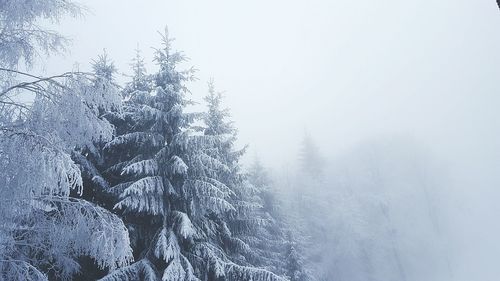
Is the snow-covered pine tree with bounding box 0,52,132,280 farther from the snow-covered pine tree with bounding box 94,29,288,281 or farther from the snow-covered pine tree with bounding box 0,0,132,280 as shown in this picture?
the snow-covered pine tree with bounding box 94,29,288,281

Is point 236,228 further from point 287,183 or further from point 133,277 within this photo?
point 287,183

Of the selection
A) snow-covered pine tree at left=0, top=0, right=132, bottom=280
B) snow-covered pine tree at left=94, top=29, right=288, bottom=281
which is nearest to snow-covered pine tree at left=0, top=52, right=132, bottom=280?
snow-covered pine tree at left=0, top=0, right=132, bottom=280

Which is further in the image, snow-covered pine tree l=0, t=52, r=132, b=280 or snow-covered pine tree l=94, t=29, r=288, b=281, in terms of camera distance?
snow-covered pine tree l=94, t=29, r=288, b=281

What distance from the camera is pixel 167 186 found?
1169 cm

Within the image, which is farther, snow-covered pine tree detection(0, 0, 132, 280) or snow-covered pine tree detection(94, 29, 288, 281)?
snow-covered pine tree detection(94, 29, 288, 281)

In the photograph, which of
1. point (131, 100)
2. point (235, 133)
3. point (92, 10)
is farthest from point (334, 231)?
point (92, 10)

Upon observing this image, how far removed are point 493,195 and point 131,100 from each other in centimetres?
7618

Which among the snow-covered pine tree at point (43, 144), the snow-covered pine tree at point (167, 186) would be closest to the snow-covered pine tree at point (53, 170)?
the snow-covered pine tree at point (43, 144)

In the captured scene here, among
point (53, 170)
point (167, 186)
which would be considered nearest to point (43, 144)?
point (53, 170)

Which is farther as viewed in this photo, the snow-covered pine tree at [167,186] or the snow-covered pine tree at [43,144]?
the snow-covered pine tree at [167,186]

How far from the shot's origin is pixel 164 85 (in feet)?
42.9

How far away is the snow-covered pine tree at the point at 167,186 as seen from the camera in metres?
10.7

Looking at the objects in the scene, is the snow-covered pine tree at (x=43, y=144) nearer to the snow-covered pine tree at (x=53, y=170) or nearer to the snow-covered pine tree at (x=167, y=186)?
the snow-covered pine tree at (x=53, y=170)

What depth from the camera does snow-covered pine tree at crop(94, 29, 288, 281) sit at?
1070 cm
